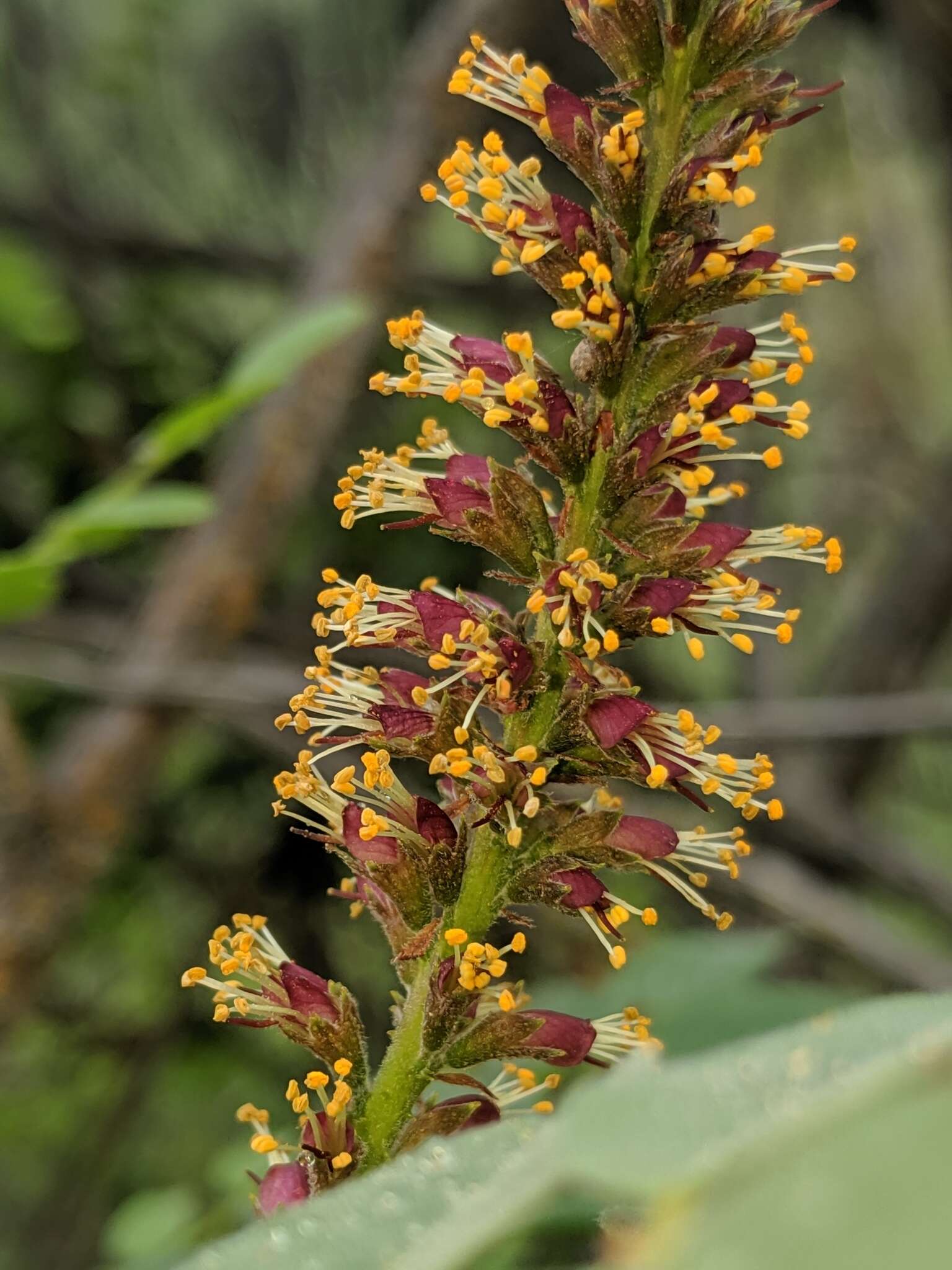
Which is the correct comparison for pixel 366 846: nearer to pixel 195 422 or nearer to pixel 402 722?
pixel 402 722

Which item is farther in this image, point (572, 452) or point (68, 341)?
point (68, 341)

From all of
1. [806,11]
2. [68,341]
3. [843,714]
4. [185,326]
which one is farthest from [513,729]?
[185,326]

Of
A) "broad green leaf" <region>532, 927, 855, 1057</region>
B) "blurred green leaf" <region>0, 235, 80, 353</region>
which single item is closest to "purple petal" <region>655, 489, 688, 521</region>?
"broad green leaf" <region>532, 927, 855, 1057</region>

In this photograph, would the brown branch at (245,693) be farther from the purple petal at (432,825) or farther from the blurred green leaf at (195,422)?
the purple petal at (432,825)

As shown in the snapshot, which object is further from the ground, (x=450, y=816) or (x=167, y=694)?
(x=450, y=816)

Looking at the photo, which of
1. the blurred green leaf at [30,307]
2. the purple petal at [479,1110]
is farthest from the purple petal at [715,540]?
the blurred green leaf at [30,307]

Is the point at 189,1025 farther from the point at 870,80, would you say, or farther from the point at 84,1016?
the point at 870,80

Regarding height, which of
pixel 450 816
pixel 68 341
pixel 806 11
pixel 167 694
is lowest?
pixel 167 694

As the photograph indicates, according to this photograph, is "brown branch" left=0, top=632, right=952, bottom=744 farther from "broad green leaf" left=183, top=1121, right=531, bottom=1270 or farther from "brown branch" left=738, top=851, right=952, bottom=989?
"broad green leaf" left=183, top=1121, right=531, bottom=1270
